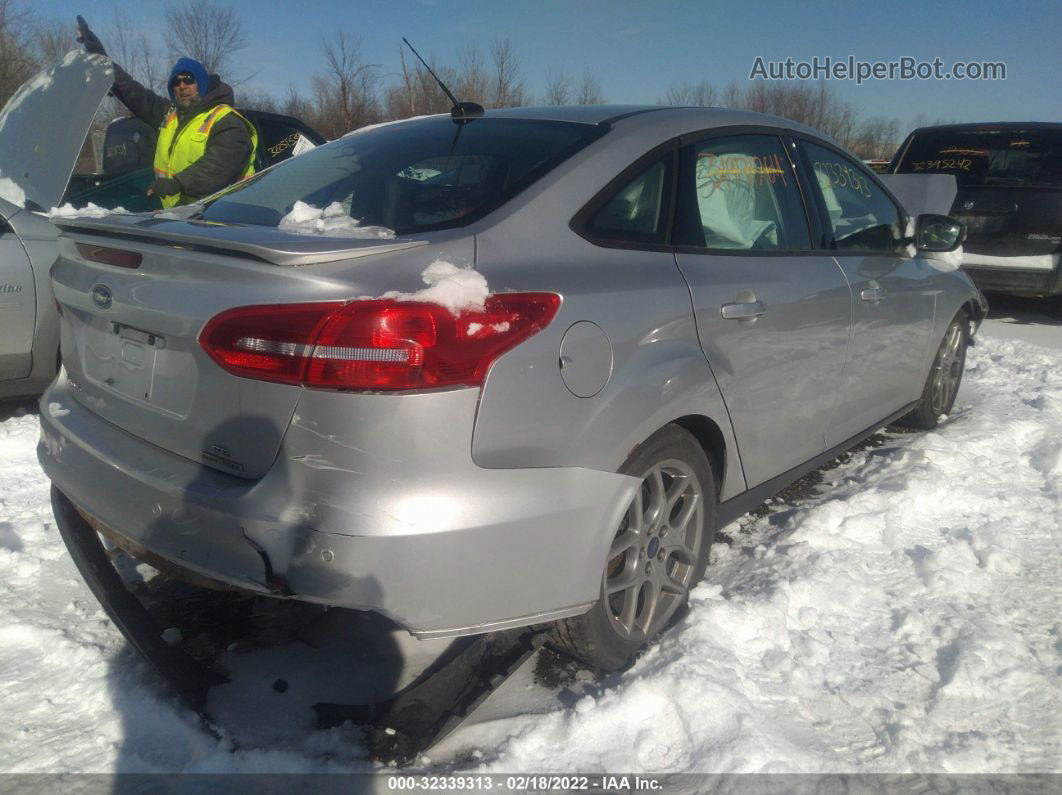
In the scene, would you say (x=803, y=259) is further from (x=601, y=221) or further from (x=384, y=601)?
(x=384, y=601)

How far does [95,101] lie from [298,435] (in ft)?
12.2

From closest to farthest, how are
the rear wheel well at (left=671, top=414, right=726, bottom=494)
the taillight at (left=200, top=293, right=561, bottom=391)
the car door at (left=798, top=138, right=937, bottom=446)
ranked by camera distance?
the taillight at (left=200, top=293, right=561, bottom=391)
the rear wheel well at (left=671, top=414, right=726, bottom=494)
the car door at (left=798, top=138, right=937, bottom=446)

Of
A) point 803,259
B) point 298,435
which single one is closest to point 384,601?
point 298,435

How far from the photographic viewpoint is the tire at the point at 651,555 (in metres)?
2.38

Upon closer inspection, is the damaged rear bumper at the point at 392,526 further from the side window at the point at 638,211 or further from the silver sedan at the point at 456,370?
the side window at the point at 638,211

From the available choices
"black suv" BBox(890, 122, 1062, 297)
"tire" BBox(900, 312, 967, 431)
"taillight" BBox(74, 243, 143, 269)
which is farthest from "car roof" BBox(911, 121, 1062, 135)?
"taillight" BBox(74, 243, 143, 269)

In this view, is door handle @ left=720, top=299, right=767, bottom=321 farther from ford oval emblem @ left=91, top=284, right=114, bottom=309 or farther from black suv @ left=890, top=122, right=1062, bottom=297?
black suv @ left=890, top=122, right=1062, bottom=297

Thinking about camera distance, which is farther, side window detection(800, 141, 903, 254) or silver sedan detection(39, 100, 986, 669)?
side window detection(800, 141, 903, 254)

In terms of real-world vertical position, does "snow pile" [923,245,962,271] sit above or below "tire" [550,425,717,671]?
above

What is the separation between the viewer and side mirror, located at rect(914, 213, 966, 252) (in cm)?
410

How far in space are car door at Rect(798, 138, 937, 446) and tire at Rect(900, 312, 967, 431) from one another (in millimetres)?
355

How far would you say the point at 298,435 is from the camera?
75.0 inches

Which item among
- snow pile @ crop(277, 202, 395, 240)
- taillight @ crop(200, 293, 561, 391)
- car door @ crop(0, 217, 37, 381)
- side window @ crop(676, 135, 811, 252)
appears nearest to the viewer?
taillight @ crop(200, 293, 561, 391)

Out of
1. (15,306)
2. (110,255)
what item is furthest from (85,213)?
(15,306)
